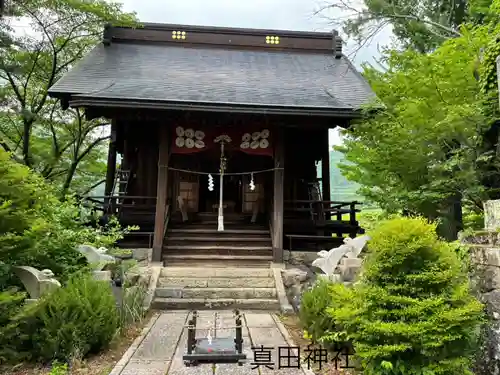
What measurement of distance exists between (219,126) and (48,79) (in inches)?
285

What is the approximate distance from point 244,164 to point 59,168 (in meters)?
8.59

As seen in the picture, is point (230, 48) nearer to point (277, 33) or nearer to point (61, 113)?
point (277, 33)

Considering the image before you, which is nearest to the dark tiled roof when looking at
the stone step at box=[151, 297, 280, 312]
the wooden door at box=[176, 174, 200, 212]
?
the wooden door at box=[176, 174, 200, 212]

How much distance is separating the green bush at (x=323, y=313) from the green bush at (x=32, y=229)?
129 inches

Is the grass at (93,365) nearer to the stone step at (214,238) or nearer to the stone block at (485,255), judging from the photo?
the stone block at (485,255)

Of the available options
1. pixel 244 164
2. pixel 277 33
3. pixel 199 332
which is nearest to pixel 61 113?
pixel 244 164

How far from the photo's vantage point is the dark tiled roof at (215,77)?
8555 millimetres

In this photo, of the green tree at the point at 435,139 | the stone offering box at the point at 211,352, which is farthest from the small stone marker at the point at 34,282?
the green tree at the point at 435,139

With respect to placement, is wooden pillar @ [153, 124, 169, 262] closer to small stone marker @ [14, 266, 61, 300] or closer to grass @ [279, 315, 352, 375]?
grass @ [279, 315, 352, 375]

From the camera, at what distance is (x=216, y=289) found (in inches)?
287

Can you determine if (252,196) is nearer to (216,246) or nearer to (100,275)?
(216,246)

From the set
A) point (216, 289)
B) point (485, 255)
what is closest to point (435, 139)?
point (485, 255)

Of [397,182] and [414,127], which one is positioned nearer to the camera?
[414,127]

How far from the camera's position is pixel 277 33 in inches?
528
